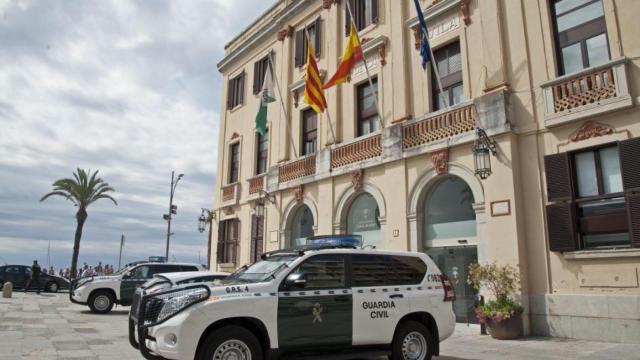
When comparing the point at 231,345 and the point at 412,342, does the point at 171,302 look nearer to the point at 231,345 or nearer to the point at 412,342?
the point at 231,345

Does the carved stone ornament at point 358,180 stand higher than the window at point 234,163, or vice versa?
the window at point 234,163

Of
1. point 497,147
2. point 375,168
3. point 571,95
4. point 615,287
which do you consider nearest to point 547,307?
point 615,287

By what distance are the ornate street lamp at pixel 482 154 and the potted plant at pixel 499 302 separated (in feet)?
7.60

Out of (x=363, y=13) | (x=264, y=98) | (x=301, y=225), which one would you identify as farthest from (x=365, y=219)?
(x=363, y=13)

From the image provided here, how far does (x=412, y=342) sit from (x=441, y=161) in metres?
7.17

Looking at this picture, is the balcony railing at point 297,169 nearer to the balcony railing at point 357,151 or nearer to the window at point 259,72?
the balcony railing at point 357,151

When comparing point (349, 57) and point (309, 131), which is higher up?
point (349, 57)

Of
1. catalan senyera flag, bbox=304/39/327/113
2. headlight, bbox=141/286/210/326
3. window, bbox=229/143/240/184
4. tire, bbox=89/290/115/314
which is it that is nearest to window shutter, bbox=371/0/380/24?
catalan senyera flag, bbox=304/39/327/113

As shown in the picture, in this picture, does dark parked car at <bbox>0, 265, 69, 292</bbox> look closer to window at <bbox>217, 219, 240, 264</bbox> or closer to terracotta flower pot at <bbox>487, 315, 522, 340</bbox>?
window at <bbox>217, 219, 240, 264</bbox>

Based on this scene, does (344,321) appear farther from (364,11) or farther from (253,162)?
(253,162)

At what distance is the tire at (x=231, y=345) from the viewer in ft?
21.1

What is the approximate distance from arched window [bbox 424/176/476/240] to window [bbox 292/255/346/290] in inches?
278

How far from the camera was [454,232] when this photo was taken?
14.3 metres

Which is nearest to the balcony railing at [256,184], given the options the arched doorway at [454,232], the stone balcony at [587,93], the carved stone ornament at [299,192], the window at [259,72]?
the carved stone ornament at [299,192]
